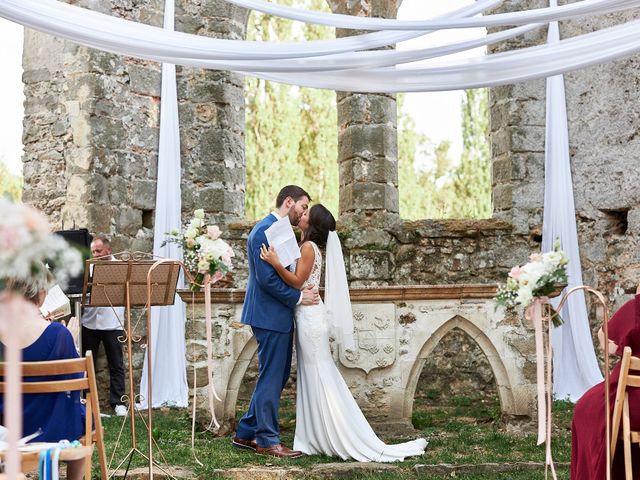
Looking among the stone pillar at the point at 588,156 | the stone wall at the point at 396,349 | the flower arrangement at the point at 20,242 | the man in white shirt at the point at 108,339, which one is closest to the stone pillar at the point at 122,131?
the man in white shirt at the point at 108,339

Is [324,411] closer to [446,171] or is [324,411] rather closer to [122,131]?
[122,131]

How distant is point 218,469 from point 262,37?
46.2 ft

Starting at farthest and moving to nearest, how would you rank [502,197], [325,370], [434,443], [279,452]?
[502,197]
[434,443]
[325,370]
[279,452]

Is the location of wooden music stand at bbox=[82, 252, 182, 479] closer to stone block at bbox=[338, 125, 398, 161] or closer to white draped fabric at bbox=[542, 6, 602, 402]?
stone block at bbox=[338, 125, 398, 161]

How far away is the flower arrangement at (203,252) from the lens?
557 cm

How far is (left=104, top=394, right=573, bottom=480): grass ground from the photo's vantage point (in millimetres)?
5758

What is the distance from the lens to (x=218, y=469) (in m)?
5.57

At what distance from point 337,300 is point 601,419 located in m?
2.54

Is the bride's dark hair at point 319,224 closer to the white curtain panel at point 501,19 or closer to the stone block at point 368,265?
the white curtain panel at point 501,19

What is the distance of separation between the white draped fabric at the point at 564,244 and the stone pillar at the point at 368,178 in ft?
5.59

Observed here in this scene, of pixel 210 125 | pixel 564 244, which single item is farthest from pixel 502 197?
pixel 210 125

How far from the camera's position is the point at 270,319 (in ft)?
20.9

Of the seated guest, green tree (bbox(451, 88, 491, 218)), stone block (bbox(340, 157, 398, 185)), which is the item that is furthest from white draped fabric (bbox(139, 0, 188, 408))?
green tree (bbox(451, 88, 491, 218))

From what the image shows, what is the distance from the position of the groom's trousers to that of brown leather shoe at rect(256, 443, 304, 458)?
0.21ft
